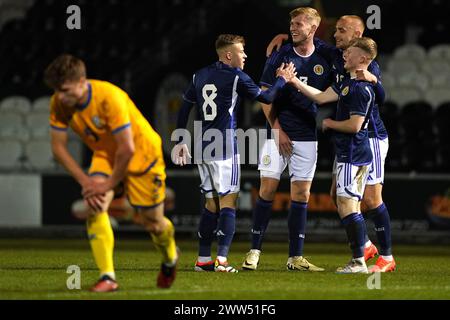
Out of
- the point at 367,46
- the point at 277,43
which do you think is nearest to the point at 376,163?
the point at 367,46

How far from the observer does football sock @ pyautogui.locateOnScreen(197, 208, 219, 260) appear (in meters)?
9.09

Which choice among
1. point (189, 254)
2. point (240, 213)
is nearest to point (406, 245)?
point (240, 213)

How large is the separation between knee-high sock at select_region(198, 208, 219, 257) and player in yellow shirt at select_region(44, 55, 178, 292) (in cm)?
169

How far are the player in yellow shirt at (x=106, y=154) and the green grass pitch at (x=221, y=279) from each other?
339 mm

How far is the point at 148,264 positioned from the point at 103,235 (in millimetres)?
3051

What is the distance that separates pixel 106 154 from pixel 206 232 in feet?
7.01

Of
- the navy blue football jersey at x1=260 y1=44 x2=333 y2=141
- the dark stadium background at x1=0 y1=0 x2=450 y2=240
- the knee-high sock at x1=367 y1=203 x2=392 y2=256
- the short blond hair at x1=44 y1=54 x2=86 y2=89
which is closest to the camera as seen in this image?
the short blond hair at x1=44 y1=54 x2=86 y2=89

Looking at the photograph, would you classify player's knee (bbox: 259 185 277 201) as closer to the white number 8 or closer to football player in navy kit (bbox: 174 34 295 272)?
football player in navy kit (bbox: 174 34 295 272)

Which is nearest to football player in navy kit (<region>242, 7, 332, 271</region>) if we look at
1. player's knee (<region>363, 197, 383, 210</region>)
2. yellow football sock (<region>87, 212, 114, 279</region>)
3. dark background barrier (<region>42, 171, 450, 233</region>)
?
player's knee (<region>363, 197, 383, 210</region>)

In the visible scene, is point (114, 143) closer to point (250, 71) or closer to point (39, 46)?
point (250, 71)

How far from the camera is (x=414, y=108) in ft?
55.3

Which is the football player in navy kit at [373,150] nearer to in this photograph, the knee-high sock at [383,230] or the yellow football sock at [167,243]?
the knee-high sock at [383,230]

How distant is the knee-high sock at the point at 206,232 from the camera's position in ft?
29.8

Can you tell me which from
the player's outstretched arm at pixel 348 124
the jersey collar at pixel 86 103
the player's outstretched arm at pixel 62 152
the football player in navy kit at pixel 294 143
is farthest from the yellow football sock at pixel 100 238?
the football player in navy kit at pixel 294 143
